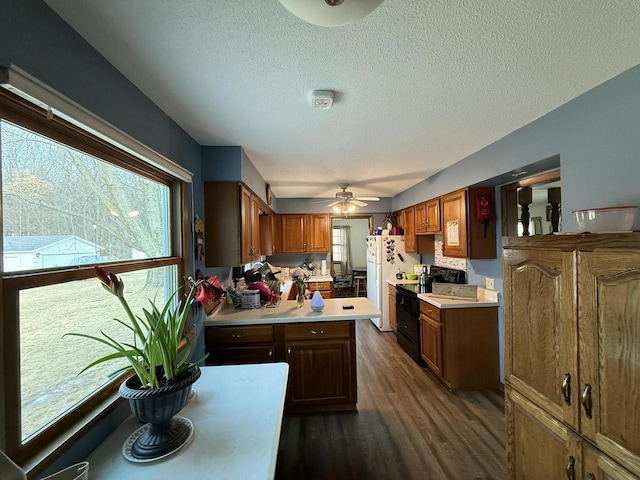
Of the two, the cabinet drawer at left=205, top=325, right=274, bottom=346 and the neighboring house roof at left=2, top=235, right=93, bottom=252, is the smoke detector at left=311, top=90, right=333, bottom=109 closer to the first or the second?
the neighboring house roof at left=2, top=235, right=93, bottom=252

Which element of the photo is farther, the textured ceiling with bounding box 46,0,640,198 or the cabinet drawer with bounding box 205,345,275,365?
the cabinet drawer with bounding box 205,345,275,365

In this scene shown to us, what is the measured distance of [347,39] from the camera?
45.1 inches

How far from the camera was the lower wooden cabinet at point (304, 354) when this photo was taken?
2424 mm

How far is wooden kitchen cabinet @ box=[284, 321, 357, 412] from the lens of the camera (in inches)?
96.2

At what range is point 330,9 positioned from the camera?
30.9 inches

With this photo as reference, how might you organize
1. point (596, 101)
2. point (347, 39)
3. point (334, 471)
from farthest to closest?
point (334, 471), point (596, 101), point (347, 39)

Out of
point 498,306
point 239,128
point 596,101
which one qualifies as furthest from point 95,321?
point 498,306

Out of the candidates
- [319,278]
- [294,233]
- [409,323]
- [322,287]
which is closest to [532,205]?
[409,323]

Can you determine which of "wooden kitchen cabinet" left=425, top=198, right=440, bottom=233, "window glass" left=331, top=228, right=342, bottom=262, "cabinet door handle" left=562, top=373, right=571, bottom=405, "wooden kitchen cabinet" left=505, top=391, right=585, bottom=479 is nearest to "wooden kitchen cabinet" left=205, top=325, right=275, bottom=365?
"wooden kitchen cabinet" left=505, top=391, right=585, bottom=479

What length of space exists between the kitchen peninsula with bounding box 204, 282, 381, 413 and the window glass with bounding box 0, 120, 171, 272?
1.12 metres

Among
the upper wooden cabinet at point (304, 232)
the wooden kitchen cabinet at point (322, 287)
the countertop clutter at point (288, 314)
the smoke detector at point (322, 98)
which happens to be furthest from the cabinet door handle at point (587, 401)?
the upper wooden cabinet at point (304, 232)

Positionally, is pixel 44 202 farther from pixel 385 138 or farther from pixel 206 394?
pixel 385 138

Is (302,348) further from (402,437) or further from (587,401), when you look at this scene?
(587,401)

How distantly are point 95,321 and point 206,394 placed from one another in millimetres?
621
